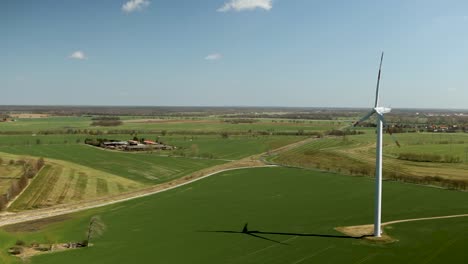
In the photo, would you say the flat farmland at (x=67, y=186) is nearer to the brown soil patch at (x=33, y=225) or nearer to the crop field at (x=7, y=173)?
the crop field at (x=7, y=173)

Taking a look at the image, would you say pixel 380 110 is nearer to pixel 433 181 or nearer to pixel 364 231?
pixel 364 231

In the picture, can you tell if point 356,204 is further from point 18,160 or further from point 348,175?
point 18,160

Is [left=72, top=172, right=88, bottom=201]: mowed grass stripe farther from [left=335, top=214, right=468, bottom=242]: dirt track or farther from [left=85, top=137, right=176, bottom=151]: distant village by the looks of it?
[left=85, top=137, right=176, bottom=151]: distant village

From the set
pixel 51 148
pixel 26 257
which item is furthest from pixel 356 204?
pixel 51 148

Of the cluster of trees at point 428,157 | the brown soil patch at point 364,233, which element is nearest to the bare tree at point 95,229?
the brown soil patch at point 364,233

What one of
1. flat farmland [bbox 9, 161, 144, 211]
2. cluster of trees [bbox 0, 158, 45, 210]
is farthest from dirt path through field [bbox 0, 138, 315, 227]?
cluster of trees [bbox 0, 158, 45, 210]

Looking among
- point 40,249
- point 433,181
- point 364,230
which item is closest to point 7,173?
point 40,249
